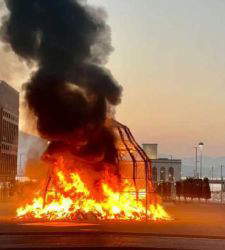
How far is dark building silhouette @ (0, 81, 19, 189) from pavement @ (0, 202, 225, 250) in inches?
2838

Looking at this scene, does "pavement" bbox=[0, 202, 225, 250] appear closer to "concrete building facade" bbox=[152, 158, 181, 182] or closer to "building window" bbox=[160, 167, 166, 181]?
"building window" bbox=[160, 167, 166, 181]

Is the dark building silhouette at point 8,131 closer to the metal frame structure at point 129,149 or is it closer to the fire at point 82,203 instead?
the metal frame structure at point 129,149

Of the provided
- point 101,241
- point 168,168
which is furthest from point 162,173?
point 101,241

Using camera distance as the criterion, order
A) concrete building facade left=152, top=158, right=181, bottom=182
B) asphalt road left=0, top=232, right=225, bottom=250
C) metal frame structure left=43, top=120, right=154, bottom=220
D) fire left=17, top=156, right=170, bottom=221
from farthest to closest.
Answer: concrete building facade left=152, top=158, right=181, bottom=182, metal frame structure left=43, top=120, right=154, bottom=220, fire left=17, top=156, right=170, bottom=221, asphalt road left=0, top=232, right=225, bottom=250

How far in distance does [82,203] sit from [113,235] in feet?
25.4

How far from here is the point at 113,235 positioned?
726 inches

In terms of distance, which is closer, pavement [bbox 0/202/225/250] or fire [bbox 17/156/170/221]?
pavement [bbox 0/202/225/250]

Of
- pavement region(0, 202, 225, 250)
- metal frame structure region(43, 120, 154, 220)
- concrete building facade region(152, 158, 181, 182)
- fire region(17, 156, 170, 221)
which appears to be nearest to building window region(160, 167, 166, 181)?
concrete building facade region(152, 158, 181, 182)

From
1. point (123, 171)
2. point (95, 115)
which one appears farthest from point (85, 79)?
point (123, 171)

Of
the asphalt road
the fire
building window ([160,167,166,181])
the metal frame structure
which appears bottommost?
the asphalt road

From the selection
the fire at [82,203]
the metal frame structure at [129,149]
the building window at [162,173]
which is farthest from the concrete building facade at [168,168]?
the fire at [82,203]

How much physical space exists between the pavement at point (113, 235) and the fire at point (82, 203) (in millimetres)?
2013

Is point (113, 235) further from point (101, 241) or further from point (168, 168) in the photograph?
point (168, 168)

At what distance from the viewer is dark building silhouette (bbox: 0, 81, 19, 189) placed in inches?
3807
